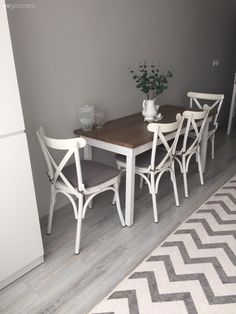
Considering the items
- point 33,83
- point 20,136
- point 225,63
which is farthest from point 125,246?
point 225,63

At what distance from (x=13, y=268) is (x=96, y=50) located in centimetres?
181

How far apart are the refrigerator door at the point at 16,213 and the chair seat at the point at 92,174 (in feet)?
1.30

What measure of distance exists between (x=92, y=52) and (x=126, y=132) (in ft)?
2.46

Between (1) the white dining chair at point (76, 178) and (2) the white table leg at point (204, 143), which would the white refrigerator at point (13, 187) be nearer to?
(1) the white dining chair at point (76, 178)

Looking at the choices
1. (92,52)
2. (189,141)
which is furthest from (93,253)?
(92,52)

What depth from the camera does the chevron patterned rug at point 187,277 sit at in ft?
5.06

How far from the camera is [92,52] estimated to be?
2.36 meters

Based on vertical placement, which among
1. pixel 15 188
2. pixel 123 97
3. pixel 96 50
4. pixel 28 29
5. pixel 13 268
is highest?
pixel 28 29

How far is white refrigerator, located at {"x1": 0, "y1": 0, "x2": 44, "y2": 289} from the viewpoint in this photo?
1343 millimetres

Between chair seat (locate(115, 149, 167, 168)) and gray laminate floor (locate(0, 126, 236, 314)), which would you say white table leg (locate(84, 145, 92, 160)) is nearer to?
chair seat (locate(115, 149, 167, 168))

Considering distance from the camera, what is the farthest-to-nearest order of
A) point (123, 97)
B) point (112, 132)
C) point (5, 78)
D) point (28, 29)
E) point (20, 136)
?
point (123, 97), point (112, 132), point (28, 29), point (20, 136), point (5, 78)

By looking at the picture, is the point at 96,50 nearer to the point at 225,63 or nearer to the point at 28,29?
the point at 28,29

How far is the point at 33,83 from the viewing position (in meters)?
2.00

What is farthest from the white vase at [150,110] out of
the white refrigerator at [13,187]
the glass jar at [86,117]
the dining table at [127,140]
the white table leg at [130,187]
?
the white refrigerator at [13,187]
